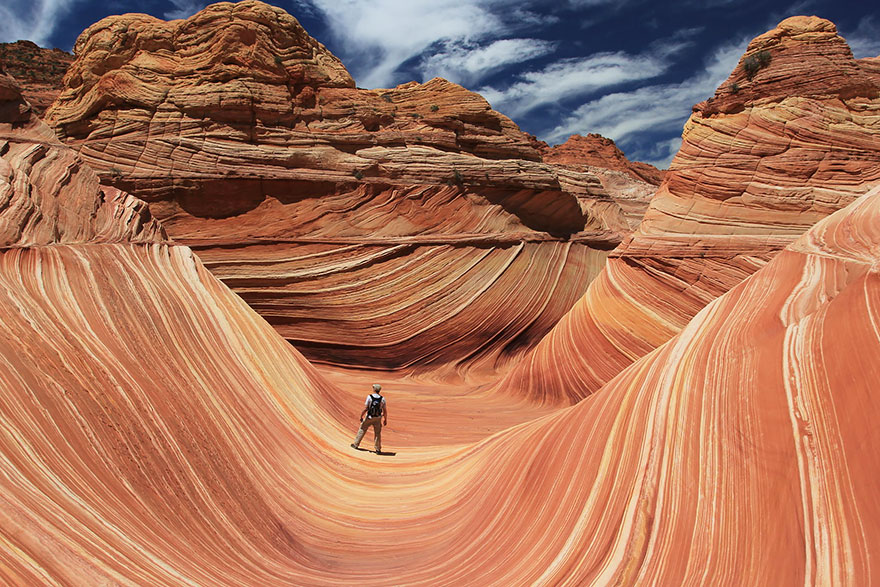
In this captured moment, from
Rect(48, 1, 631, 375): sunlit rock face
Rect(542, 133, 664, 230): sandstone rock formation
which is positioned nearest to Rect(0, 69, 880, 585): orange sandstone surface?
Rect(48, 1, 631, 375): sunlit rock face

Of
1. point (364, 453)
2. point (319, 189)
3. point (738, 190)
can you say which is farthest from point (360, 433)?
point (319, 189)

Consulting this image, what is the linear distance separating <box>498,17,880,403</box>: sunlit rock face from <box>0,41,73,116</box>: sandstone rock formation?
24143mm

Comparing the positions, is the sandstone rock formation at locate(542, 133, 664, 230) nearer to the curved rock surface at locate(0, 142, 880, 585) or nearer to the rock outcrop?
the rock outcrop

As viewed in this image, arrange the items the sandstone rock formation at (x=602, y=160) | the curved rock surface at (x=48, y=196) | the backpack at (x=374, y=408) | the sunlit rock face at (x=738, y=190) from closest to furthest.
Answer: the curved rock surface at (x=48, y=196), the backpack at (x=374, y=408), the sunlit rock face at (x=738, y=190), the sandstone rock formation at (x=602, y=160)

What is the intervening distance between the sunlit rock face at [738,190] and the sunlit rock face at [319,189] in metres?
3.30

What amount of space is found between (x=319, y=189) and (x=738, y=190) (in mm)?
8220

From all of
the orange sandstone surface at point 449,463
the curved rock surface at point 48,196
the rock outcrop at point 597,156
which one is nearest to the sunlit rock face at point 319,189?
the curved rock surface at point 48,196

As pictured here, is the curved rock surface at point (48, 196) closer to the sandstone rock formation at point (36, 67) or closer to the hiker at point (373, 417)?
the hiker at point (373, 417)

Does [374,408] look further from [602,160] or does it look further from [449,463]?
[602,160]

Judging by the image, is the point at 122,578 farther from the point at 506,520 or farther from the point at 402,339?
the point at 402,339

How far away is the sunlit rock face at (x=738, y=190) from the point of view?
8.26m

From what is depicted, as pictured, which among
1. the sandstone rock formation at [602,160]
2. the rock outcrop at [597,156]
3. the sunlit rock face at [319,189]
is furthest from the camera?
the rock outcrop at [597,156]

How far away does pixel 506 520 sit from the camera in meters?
3.95

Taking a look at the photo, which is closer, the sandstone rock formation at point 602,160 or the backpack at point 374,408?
the backpack at point 374,408
